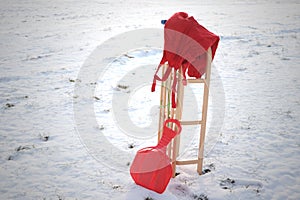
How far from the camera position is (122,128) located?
4.34 m

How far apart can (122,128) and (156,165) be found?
1.73 meters

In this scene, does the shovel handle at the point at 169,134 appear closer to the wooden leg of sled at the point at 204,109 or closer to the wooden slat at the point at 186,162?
the wooden leg of sled at the point at 204,109

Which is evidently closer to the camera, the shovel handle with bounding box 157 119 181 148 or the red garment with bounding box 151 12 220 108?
the red garment with bounding box 151 12 220 108

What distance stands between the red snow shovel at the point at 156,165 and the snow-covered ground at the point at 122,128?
6.9 inches

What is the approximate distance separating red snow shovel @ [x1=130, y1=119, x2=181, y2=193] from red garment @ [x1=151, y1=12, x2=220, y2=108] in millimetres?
675

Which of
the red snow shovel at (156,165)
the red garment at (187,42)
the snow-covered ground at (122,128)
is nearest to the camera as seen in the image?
the red garment at (187,42)

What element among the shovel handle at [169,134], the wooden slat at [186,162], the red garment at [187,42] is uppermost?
the red garment at [187,42]

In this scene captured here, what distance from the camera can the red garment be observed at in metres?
2.60

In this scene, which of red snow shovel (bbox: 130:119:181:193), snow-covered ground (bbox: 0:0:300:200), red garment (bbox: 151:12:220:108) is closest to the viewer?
red garment (bbox: 151:12:220:108)

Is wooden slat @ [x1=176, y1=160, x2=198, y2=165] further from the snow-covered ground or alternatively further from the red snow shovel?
the red snow shovel

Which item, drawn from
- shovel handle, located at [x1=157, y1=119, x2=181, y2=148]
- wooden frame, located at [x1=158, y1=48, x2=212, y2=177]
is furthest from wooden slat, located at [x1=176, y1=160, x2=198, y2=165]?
shovel handle, located at [x1=157, y1=119, x2=181, y2=148]

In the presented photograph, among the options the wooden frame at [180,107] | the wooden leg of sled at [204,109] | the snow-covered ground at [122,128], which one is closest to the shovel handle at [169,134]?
the wooden frame at [180,107]

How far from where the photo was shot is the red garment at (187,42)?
2598 mm

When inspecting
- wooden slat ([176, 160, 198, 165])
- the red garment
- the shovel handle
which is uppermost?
the red garment
